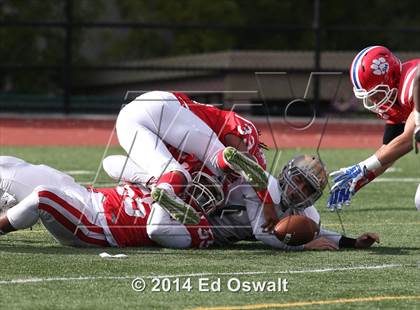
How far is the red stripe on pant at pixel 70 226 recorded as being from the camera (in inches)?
253

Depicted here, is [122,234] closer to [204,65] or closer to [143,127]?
[143,127]

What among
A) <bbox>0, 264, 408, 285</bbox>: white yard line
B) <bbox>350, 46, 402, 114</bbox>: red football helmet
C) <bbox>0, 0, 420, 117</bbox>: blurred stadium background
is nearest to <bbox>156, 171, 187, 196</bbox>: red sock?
<bbox>0, 264, 408, 285</bbox>: white yard line

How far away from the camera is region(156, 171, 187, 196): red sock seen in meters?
6.42

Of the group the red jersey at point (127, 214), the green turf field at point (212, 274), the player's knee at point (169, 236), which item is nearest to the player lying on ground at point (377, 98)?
the green turf field at point (212, 274)

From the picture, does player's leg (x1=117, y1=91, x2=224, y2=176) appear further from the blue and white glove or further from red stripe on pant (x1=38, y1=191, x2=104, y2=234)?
the blue and white glove

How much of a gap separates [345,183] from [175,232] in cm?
115

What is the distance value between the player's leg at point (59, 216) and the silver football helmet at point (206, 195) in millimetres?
592

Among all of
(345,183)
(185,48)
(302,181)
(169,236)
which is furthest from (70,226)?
(185,48)

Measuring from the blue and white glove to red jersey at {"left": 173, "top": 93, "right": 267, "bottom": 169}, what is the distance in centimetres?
48

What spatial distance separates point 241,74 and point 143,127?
14.6 m

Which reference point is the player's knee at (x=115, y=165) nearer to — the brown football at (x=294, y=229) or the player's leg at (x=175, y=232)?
the player's leg at (x=175, y=232)

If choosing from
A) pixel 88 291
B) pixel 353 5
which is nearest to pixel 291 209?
pixel 88 291

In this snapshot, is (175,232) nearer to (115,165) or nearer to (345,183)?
(115,165)

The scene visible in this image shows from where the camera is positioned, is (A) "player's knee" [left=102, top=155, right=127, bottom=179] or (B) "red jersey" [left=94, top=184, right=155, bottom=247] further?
(A) "player's knee" [left=102, top=155, right=127, bottom=179]
